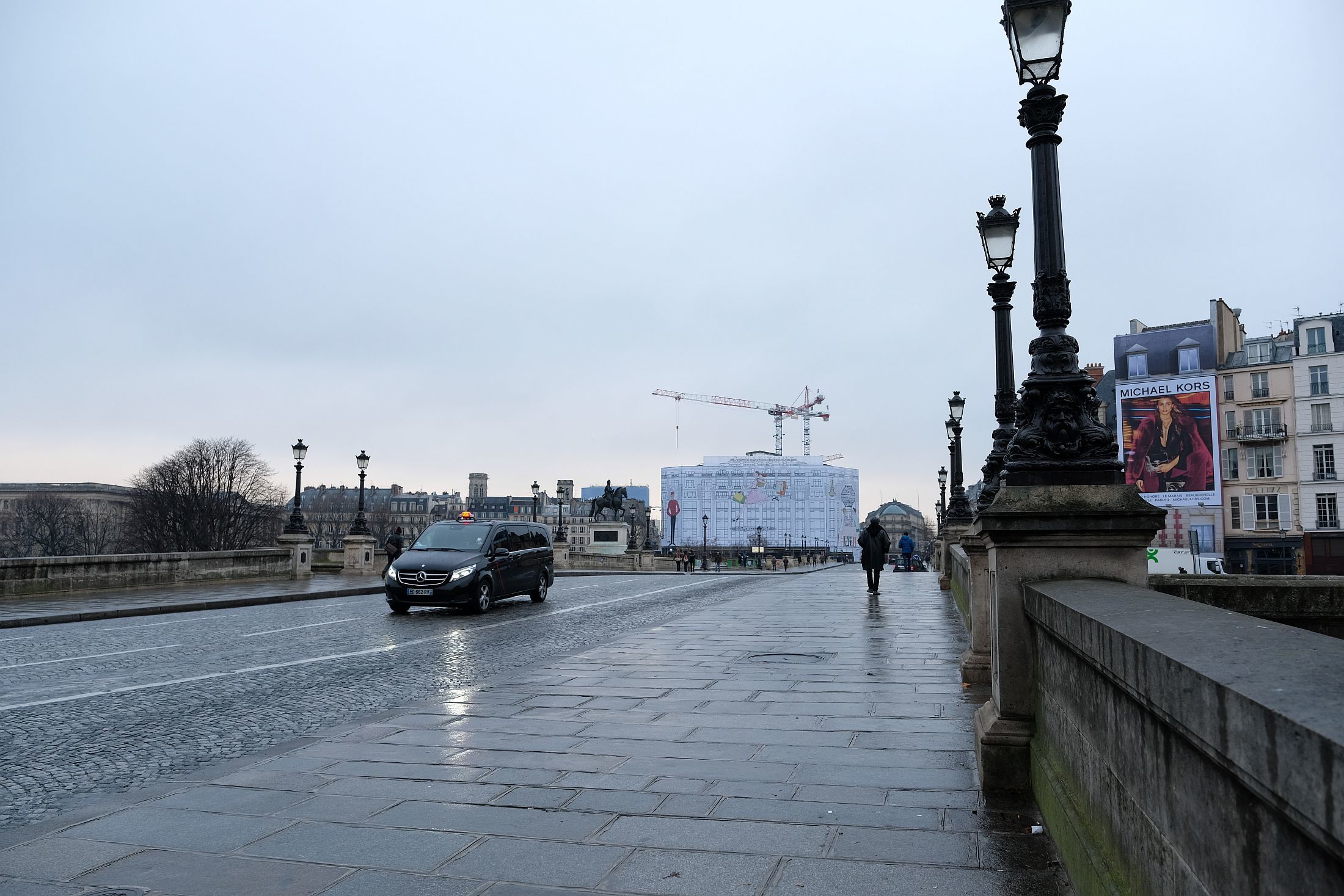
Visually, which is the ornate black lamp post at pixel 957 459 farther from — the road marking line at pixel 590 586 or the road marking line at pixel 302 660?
the road marking line at pixel 590 586

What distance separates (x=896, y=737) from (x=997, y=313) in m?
4.54

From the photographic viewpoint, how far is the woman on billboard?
61688mm

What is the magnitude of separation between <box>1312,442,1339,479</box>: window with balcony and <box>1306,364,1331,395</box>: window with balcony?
3178 millimetres

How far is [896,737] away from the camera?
19.3ft

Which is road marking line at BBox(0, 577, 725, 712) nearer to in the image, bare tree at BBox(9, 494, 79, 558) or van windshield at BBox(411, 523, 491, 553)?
van windshield at BBox(411, 523, 491, 553)

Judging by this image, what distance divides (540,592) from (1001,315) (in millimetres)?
13528

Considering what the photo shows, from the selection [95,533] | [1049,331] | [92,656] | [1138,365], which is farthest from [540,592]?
[95,533]

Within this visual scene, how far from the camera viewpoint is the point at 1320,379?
182 feet

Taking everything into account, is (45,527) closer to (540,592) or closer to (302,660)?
(540,592)

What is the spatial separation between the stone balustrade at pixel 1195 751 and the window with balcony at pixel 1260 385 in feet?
218

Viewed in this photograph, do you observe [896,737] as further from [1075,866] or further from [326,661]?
[326,661]

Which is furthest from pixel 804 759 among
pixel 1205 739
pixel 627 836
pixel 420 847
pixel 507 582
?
pixel 507 582

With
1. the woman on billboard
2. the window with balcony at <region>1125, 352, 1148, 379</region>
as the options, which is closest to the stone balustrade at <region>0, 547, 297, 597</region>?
the woman on billboard

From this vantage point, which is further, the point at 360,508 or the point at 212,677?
the point at 360,508
